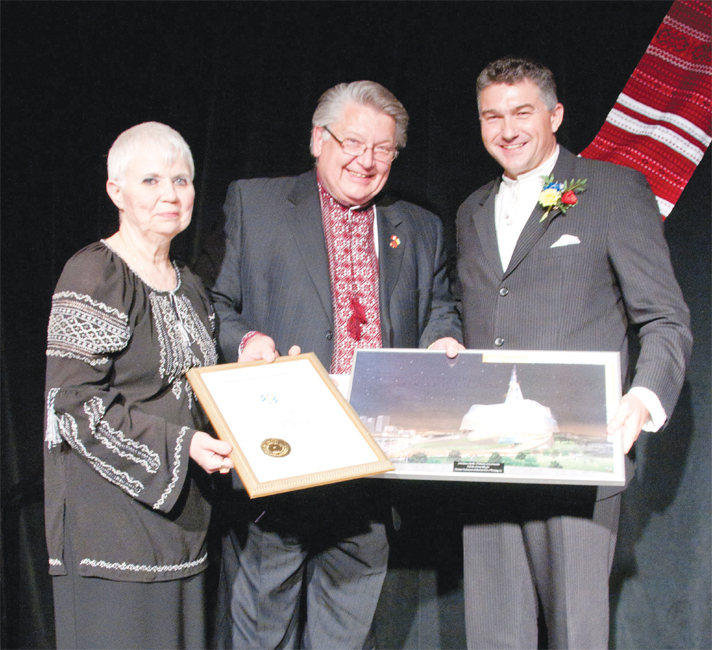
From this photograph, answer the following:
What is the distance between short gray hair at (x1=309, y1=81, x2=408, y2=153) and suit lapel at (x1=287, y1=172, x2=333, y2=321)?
0.68 ft

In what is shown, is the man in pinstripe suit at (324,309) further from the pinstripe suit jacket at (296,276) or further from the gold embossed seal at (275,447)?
the gold embossed seal at (275,447)

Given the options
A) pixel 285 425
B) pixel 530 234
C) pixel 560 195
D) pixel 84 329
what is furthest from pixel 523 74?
pixel 84 329

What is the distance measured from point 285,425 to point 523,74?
135 cm

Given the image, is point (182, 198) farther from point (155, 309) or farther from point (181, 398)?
point (181, 398)

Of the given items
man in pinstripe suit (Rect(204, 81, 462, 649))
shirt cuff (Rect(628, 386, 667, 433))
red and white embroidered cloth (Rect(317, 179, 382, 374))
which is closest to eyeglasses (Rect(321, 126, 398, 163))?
man in pinstripe suit (Rect(204, 81, 462, 649))

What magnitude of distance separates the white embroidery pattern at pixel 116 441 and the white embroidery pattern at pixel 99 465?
45mm

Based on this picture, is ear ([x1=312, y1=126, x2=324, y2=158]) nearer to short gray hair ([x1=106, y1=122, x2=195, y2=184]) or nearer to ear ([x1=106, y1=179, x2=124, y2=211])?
short gray hair ([x1=106, y1=122, x2=195, y2=184])

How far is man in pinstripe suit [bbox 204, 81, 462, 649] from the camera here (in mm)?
2291

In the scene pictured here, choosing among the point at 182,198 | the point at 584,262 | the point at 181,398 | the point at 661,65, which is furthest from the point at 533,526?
the point at 661,65

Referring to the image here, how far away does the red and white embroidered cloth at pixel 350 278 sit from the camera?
229cm

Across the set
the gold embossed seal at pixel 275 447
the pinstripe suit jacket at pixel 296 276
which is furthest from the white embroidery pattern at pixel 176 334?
the gold embossed seal at pixel 275 447

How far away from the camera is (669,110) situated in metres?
2.87

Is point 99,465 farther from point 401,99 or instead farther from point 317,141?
point 401,99

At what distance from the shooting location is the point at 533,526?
2059mm
